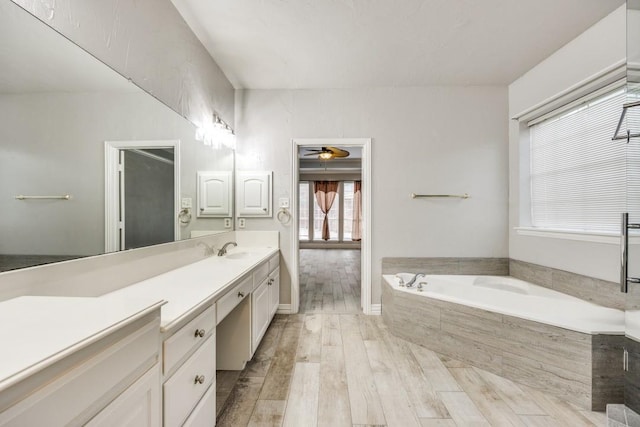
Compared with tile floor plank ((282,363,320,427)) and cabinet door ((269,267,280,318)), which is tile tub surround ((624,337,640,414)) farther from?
cabinet door ((269,267,280,318))

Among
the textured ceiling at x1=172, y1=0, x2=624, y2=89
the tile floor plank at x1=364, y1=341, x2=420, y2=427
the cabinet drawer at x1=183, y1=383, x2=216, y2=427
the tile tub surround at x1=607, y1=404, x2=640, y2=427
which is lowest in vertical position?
the tile floor plank at x1=364, y1=341, x2=420, y2=427

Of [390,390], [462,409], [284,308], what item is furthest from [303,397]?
[284,308]

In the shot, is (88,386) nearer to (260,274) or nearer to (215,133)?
(260,274)

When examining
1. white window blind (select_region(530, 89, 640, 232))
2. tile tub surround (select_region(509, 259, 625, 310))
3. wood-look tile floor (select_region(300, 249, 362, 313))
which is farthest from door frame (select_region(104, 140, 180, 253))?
tile tub surround (select_region(509, 259, 625, 310))

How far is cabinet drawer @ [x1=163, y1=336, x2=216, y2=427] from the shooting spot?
1.01m

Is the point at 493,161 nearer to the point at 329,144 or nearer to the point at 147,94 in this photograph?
the point at 329,144

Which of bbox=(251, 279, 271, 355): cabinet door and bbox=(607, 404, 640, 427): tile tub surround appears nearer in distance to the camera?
bbox=(607, 404, 640, 427): tile tub surround

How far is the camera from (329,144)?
3.12m

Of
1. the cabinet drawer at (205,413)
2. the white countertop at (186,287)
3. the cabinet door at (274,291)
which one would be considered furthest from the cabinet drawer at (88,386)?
the cabinet door at (274,291)

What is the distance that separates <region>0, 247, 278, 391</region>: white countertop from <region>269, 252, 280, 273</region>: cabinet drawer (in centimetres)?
118

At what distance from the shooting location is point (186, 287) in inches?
56.4

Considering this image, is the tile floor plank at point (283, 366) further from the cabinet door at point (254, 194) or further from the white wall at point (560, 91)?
the white wall at point (560, 91)

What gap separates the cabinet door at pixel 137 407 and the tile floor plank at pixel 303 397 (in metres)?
0.87

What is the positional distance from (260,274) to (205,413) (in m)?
1.11
